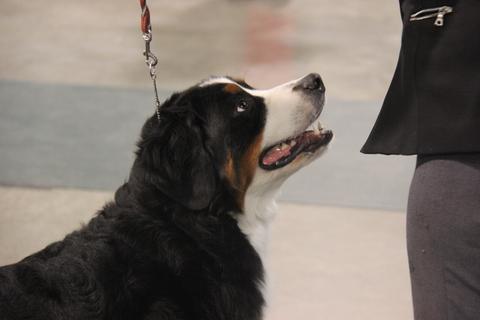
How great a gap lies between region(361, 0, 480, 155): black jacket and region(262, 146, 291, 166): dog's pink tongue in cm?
55

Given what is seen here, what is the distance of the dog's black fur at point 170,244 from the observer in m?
2.00

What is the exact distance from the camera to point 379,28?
6730 mm

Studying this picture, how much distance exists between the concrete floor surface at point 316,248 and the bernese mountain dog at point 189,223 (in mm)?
976

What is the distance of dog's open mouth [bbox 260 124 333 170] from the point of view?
233 cm

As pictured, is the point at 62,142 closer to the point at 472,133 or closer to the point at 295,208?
the point at 295,208

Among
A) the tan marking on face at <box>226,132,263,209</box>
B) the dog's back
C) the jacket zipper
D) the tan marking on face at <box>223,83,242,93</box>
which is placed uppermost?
the jacket zipper

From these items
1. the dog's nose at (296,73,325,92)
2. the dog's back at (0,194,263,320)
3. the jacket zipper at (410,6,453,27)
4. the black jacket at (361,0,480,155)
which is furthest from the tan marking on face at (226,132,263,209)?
the jacket zipper at (410,6,453,27)

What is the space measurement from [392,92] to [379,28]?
505 cm

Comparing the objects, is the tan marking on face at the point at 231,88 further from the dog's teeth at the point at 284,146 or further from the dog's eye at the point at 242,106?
the dog's teeth at the point at 284,146

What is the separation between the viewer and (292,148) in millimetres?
2377

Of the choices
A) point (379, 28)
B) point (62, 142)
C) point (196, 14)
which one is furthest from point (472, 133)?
point (196, 14)

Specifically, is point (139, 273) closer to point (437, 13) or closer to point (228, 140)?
point (228, 140)

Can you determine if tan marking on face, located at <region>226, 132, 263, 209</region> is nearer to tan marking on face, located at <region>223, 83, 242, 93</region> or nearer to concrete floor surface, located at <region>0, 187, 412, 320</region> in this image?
tan marking on face, located at <region>223, 83, 242, 93</region>

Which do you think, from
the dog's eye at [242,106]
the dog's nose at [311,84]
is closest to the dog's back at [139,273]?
the dog's eye at [242,106]
